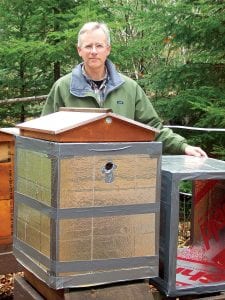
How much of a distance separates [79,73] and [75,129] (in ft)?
3.09

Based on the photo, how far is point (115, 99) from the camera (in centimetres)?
278

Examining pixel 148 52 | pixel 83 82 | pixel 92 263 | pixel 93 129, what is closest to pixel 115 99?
pixel 83 82

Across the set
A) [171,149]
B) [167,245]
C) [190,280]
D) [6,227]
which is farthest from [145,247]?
[6,227]

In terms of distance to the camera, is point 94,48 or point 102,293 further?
point 94,48

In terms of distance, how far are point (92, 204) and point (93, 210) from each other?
0.08 feet

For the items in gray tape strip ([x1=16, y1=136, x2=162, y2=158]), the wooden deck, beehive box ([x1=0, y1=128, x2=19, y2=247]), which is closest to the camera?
gray tape strip ([x1=16, y1=136, x2=162, y2=158])

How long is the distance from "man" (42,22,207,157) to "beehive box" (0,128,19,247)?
0.43 m

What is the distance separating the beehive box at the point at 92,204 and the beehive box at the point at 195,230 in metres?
0.12

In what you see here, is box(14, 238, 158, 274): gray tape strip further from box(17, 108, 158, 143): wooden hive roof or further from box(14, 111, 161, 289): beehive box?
box(17, 108, 158, 143): wooden hive roof

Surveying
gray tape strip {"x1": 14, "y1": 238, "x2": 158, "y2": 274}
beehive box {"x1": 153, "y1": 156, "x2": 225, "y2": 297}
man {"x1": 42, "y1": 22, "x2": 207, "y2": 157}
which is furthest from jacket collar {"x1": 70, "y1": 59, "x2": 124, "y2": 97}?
gray tape strip {"x1": 14, "y1": 238, "x2": 158, "y2": 274}

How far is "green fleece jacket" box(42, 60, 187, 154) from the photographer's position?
2715 mm

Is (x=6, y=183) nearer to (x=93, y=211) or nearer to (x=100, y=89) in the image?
(x=100, y=89)

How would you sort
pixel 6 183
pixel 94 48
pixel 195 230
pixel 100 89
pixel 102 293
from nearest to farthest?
pixel 102 293
pixel 94 48
pixel 100 89
pixel 195 230
pixel 6 183

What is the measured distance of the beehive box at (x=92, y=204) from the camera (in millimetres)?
1885
